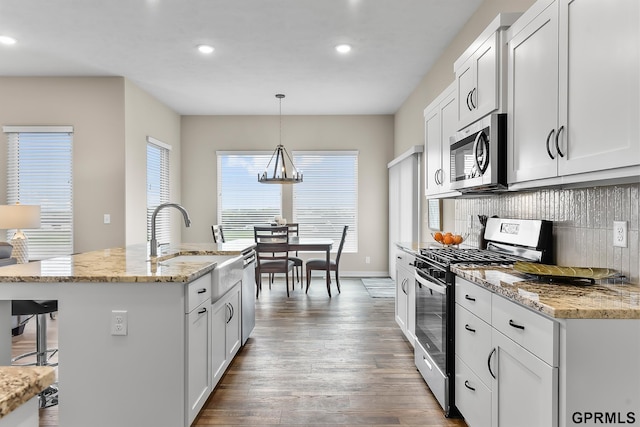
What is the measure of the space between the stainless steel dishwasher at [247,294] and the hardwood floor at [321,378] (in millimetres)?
165

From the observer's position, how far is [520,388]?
4.92 ft

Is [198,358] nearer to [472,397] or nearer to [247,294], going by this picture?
[247,294]

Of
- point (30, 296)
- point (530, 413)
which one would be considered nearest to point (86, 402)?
point (30, 296)

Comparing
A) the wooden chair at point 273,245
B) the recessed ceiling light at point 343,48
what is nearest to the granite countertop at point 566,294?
the recessed ceiling light at point 343,48

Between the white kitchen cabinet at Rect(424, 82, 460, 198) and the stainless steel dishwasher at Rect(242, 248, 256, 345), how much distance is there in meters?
1.81

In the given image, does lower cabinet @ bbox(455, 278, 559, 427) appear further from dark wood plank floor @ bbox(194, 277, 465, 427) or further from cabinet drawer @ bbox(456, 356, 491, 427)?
dark wood plank floor @ bbox(194, 277, 465, 427)

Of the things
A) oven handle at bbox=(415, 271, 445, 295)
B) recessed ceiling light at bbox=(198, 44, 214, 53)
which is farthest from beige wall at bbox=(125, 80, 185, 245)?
oven handle at bbox=(415, 271, 445, 295)

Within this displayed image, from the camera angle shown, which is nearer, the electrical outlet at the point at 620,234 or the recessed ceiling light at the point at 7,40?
the electrical outlet at the point at 620,234

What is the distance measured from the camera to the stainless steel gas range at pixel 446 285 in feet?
7.30

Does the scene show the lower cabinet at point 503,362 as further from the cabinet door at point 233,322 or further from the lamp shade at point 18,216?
the lamp shade at point 18,216

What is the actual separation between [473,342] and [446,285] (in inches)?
14.7

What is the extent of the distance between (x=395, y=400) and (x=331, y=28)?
10.4 ft

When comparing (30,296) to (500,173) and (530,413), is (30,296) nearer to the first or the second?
(530,413)

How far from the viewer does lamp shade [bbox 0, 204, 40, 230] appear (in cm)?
414
